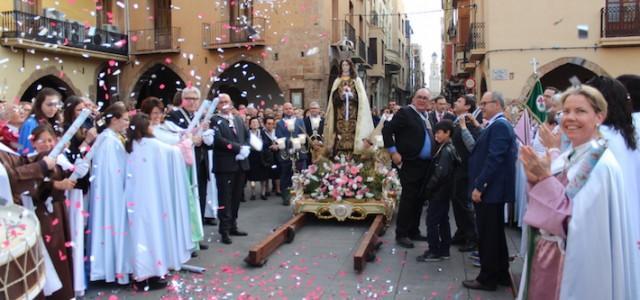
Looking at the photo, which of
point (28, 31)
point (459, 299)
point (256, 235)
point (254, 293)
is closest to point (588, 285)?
point (459, 299)

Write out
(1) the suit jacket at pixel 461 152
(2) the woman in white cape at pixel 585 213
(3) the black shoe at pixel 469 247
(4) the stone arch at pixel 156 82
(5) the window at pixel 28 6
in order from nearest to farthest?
1. (2) the woman in white cape at pixel 585 213
2. (3) the black shoe at pixel 469 247
3. (1) the suit jacket at pixel 461 152
4. (5) the window at pixel 28 6
5. (4) the stone arch at pixel 156 82

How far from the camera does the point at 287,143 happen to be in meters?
10.7

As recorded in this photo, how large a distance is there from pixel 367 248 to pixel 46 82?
63.1 feet

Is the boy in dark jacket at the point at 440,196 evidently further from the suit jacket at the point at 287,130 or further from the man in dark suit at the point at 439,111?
the suit jacket at the point at 287,130

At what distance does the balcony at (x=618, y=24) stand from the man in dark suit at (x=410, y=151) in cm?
1346

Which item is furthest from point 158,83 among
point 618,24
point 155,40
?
point 618,24

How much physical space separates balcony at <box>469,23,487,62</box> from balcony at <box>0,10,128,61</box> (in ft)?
40.8

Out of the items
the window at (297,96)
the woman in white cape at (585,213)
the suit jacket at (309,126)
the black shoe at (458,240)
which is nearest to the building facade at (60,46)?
the window at (297,96)

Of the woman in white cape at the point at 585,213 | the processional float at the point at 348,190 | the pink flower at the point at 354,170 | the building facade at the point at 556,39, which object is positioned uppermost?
the building facade at the point at 556,39

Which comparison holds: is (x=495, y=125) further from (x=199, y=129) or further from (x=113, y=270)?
(x=113, y=270)

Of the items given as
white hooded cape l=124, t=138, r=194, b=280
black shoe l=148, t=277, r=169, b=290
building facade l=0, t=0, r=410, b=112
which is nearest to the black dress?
white hooded cape l=124, t=138, r=194, b=280

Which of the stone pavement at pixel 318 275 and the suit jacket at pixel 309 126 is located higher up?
the suit jacket at pixel 309 126

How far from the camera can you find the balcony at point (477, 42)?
2014 cm

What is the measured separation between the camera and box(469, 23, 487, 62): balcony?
66.1 ft
